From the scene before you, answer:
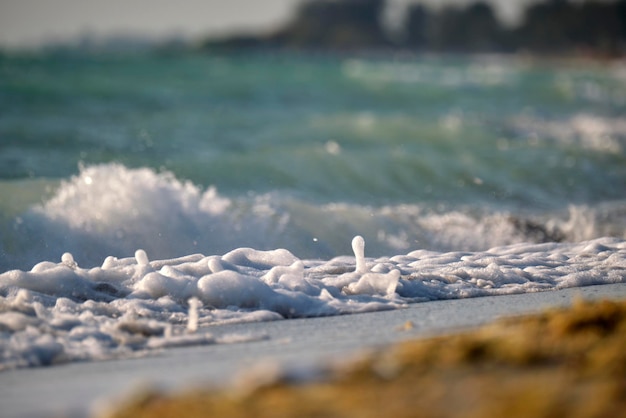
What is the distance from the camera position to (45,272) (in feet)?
17.1

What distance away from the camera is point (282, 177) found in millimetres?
11359

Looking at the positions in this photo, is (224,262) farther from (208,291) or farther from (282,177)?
(282,177)

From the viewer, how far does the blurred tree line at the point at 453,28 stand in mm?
116250

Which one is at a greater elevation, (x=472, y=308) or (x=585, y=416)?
(x=585, y=416)

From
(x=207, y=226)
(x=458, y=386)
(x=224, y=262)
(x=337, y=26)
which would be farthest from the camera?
(x=337, y=26)

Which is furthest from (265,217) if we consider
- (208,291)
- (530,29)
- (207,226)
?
(530,29)

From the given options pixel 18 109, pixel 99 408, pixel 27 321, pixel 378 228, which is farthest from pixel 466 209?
pixel 18 109

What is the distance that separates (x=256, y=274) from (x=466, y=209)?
16.1 feet

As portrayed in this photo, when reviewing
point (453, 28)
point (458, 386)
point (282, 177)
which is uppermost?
point (458, 386)

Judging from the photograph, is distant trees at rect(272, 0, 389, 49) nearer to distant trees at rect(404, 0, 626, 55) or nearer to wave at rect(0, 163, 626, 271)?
distant trees at rect(404, 0, 626, 55)

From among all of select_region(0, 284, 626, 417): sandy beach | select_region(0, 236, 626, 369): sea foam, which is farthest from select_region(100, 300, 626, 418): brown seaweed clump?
select_region(0, 236, 626, 369): sea foam

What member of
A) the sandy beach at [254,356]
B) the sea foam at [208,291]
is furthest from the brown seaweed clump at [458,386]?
the sea foam at [208,291]

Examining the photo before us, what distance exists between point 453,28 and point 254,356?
129 metres

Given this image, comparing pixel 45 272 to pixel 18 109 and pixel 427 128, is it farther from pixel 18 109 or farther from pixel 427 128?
pixel 18 109
